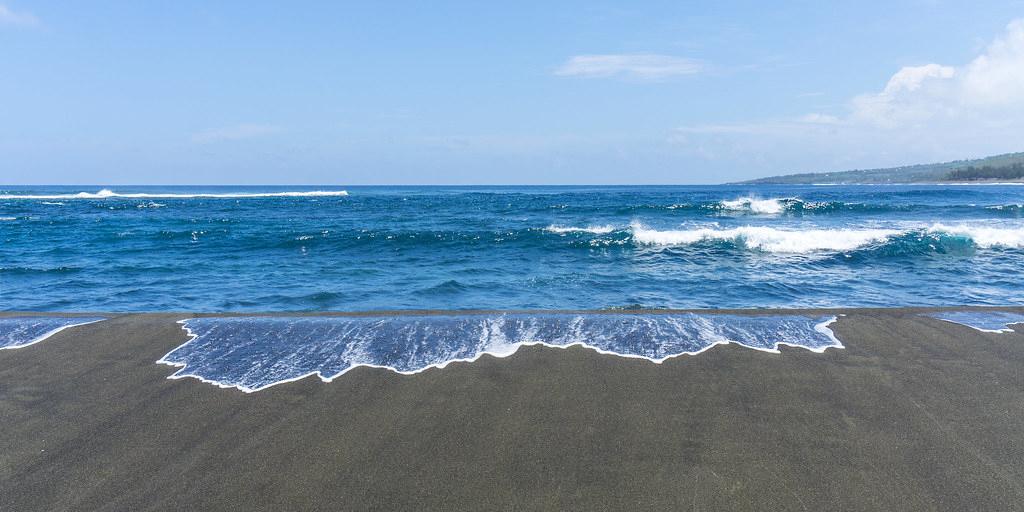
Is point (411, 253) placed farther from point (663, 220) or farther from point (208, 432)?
point (663, 220)

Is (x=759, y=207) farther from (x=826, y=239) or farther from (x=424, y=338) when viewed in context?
(x=424, y=338)

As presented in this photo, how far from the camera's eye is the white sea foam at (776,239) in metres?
15.3

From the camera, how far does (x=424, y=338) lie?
619cm

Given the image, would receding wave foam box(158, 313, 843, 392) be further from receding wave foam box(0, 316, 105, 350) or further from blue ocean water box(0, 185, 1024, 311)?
blue ocean water box(0, 185, 1024, 311)

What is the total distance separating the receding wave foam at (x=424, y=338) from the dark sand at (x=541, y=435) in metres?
0.30

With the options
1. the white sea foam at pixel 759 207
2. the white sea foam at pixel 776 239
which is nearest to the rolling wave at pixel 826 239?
the white sea foam at pixel 776 239

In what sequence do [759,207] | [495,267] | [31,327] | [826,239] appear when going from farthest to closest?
[759,207] < [826,239] < [495,267] < [31,327]

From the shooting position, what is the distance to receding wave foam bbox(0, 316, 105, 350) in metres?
6.09

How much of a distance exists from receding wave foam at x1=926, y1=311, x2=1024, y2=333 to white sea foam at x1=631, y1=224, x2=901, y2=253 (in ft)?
26.8

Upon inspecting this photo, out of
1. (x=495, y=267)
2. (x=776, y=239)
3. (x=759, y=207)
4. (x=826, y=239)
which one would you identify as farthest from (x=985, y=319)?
(x=759, y=207)

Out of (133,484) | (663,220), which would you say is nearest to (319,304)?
(133,484)

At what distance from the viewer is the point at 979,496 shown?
303 cm

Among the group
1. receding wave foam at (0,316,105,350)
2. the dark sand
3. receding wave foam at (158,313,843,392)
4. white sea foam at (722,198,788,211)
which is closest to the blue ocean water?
receding wave foam at (0,316,105,350)

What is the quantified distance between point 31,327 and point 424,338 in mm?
5521
